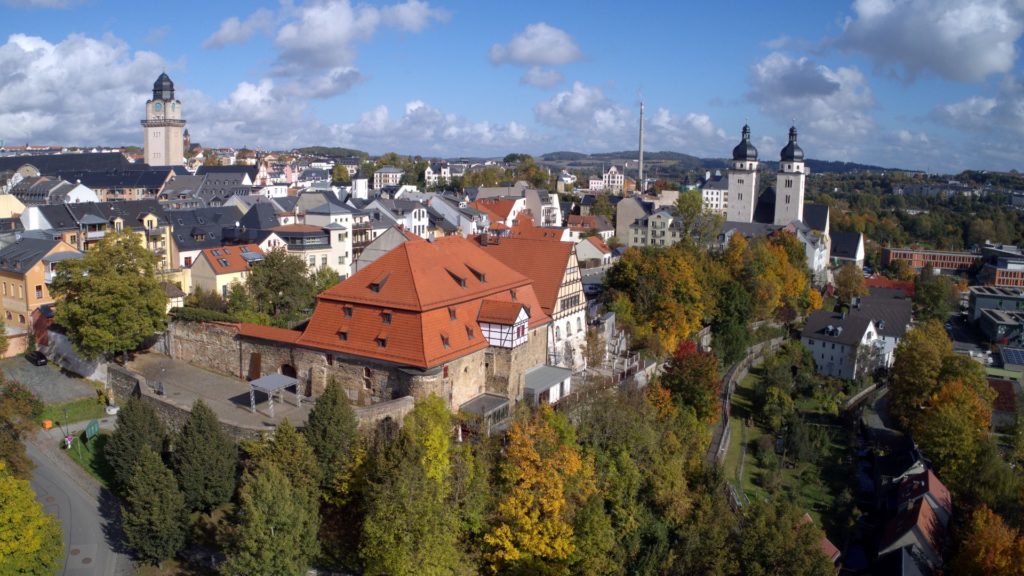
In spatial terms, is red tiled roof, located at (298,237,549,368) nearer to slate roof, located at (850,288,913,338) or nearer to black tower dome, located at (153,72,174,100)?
slate roof, located at (850,288,913,338)

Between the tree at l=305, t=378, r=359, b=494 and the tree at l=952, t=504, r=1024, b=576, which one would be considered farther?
the tree at l=952, t=504, r=1024, b=576

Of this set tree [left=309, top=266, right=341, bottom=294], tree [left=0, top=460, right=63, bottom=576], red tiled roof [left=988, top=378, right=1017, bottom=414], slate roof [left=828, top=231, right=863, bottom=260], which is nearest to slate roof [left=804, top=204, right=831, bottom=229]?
slate roof [left=828, top=231, right=863, bottom=260]

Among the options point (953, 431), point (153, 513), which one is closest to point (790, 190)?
point (953, 431)

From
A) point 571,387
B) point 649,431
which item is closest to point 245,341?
point 571,387

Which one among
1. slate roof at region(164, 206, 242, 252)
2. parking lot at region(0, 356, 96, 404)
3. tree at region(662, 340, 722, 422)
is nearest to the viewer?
parking lot at region(0, 356, 96, 404)

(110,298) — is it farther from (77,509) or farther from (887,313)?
(887,313)

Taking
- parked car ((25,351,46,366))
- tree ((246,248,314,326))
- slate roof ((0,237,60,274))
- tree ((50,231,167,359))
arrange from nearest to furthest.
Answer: tree ((50,231,167,359)) → parked car ((25,351,46,366)) → tree ((246,248,314,326)) → slate roof ((0,237,60,274))

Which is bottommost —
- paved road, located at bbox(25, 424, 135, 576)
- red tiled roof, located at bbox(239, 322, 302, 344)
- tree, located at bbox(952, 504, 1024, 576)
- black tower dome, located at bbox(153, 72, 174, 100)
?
tree, located at bbox(952, 504, 1024, 576)

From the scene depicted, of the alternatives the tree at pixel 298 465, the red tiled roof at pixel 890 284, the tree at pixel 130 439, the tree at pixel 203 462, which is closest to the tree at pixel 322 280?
the tree at pixel 130 439
